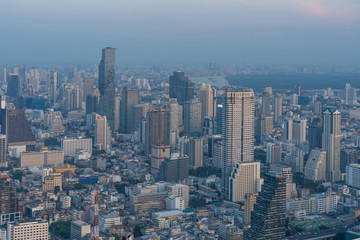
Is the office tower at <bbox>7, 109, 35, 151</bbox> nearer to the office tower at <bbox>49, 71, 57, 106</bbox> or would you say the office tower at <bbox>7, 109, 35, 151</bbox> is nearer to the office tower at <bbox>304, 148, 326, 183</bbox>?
the office tower at <bbox>304, 148, 326, 183</bbox>

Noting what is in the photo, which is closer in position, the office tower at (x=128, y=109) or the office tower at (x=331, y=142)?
the office tower at (x=331, y=142)

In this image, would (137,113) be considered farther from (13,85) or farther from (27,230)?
(27,230)

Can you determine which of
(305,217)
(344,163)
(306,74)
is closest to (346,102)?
(306,74)

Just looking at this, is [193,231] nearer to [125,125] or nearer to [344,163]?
[344,163]

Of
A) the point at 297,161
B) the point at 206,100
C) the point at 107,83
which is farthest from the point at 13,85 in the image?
the point at 297,161

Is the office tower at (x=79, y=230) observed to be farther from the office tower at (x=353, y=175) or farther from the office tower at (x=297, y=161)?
the office tower at (x=297, y=161)

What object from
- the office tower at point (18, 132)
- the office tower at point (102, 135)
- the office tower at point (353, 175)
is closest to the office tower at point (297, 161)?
the office tower at point (353, 175)
